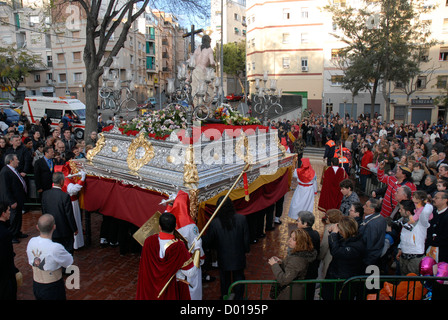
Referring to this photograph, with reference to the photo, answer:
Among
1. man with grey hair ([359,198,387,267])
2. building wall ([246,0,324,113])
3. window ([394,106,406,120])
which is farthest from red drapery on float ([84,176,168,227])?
window ([394,106,406,120])

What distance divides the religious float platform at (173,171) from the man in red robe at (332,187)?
1.36 metres

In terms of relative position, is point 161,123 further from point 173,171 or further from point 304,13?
point 304,13

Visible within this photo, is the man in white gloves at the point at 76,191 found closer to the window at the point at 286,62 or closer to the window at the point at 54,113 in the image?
the window at the point at 54,113

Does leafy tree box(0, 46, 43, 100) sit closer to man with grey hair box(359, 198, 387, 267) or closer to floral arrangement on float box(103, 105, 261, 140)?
floral arrangement on float box(103, 105, 261, 140)

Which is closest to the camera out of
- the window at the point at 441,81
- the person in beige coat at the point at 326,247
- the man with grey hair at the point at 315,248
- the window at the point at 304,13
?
the man with grey hair at the point at 315,248

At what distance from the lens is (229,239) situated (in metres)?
4.31

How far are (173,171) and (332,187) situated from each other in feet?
13.7

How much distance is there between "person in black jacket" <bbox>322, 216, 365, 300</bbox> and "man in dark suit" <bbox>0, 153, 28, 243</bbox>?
19.4 ft

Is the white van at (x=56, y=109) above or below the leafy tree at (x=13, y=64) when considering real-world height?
below

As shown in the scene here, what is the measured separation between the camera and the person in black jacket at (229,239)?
170 inches

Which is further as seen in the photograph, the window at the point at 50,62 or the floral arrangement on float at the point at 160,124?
the window at the point at 50,62

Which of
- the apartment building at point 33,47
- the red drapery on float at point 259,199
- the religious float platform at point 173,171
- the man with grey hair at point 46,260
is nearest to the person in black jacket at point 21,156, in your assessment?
the religious float platform at point 173,171
